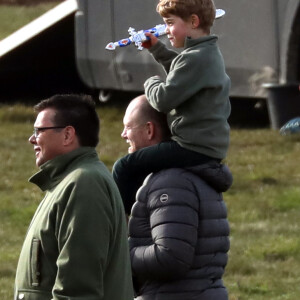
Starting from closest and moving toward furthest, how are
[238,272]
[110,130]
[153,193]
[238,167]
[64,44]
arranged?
1. [153,193]
2. [238,272]
3. [238,167]
4. [110,130]
5. [64,44]

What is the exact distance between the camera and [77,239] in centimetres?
410

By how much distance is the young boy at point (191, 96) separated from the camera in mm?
4906

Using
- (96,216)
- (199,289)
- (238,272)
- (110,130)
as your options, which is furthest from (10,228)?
(96,216)

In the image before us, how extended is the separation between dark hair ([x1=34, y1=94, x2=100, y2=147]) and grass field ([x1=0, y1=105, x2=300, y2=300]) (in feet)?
12.7

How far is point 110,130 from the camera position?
1450 cm

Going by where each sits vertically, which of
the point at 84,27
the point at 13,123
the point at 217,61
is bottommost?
the point at 217,61

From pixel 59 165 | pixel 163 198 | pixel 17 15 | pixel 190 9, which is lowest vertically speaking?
pixel 163 198

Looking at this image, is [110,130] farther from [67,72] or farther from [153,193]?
[153,193]

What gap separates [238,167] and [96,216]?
8147mm

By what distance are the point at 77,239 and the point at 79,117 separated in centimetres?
48

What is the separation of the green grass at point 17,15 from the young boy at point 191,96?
19.6 metres

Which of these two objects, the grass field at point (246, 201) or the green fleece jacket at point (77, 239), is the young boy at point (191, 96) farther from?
the grass field at point (246, 201)

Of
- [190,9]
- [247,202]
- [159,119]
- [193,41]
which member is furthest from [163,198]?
[247,202]

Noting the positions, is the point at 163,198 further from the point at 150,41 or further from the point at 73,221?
the point at 73,221
